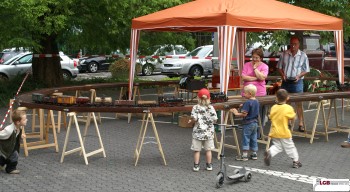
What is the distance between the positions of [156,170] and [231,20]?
369cm

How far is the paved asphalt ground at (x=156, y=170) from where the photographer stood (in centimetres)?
716

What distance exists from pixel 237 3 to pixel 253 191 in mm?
5378

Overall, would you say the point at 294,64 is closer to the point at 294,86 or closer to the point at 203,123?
the point at 294,86

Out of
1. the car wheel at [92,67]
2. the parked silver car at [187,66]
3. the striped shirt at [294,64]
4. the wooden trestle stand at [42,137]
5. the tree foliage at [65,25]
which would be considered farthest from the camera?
the car wheel at [92,67]

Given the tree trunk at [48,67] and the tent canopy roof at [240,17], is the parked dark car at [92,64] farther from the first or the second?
the tent canopy roof at [240,17]

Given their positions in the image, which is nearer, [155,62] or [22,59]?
[22,59]

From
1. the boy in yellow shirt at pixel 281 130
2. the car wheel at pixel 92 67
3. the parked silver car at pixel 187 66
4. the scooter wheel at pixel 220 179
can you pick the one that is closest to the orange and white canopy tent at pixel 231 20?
the boy in yellow shirt at pixel 281 130

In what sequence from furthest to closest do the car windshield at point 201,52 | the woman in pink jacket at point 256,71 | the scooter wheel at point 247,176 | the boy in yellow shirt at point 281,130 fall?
the car windshield at point 201,52 < the woman in pink jacket at point 256,71 < the boy in yellow shirt at point 281,130 < the scooter wheel at point 247,176

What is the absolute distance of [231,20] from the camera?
10391 millimetres

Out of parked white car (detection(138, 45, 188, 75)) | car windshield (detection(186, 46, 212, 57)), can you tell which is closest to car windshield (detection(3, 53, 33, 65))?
parked white car (detection(138, 45, 188, 75))

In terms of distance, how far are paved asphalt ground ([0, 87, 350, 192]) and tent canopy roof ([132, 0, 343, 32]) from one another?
229 centimetres

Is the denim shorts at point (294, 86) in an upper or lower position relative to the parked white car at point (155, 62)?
lower

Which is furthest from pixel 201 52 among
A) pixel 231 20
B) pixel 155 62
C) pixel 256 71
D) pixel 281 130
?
pixel 281 130

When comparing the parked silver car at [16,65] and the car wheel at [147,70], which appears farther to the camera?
the car wheel at [147,70]
